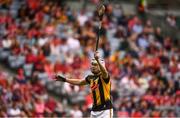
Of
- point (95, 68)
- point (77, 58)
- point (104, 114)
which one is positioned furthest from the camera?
point (77, 58)

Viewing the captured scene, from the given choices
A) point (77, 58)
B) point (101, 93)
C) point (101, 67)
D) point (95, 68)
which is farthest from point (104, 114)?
point (77, 58)

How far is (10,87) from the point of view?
2180cm

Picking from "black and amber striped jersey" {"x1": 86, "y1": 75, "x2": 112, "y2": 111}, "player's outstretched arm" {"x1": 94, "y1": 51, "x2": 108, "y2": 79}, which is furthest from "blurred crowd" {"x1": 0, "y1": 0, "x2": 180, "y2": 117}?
"player's outstretched arm" {"x1": 94, "y1": 51, "x2": 108, "y2": 79}

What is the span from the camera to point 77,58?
81.0ft

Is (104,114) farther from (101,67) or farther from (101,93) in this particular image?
(101,67)

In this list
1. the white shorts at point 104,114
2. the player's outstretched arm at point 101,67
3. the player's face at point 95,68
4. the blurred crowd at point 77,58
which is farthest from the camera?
the blurred crowd at point 77,58

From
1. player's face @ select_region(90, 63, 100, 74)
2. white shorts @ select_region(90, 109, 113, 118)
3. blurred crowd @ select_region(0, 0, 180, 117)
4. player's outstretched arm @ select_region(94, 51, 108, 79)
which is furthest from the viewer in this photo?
blurred crowd @ select_region(0, 0, 180, 117)

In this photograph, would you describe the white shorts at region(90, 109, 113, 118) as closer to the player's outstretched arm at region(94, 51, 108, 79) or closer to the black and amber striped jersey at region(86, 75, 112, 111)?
the black and amber striped jersey at region(86, 75, 112, 111)

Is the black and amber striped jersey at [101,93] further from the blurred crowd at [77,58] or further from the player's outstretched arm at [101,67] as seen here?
the blurred crowd at [77,58]

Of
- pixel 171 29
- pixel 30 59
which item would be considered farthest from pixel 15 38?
pixel 171 29

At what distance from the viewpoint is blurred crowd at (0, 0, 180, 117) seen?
22.5 metres

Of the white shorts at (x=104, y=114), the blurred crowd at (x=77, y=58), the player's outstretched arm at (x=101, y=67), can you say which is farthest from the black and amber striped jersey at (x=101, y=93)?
the blurred crowd at (x=77, y=58)

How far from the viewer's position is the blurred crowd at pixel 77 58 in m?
22.5

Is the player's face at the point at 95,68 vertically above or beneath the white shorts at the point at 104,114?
above
